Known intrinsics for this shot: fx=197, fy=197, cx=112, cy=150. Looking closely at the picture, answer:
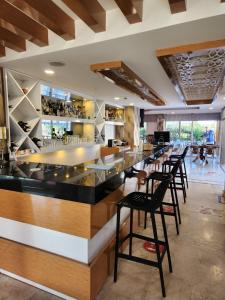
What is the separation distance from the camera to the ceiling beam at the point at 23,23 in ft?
5.46

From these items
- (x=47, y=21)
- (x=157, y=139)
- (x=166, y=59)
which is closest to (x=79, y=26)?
(x=47, y=21)

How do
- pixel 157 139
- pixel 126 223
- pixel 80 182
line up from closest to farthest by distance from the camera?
pixel 80 182 → pixel 126 223 → pixel 157 139

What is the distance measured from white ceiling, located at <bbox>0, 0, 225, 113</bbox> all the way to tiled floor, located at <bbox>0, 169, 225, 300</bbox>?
7.69 ft

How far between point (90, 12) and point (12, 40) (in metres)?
1.05

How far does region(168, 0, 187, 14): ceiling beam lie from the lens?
4.70 feet

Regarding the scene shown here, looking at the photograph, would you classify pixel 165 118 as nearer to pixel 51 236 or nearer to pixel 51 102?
pixel 51 102

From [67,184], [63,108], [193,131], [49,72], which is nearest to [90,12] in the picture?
[67,184]

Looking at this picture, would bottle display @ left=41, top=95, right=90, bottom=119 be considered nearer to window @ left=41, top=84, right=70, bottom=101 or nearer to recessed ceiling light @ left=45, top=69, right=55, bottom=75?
window @ left=41, top=84, right=70, bottom=101

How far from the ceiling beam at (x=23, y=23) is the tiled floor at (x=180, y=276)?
2.45 m

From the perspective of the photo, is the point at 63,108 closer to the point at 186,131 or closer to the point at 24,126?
the point at 24,126

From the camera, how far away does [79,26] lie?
78.5 inches

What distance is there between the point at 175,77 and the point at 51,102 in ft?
8.39

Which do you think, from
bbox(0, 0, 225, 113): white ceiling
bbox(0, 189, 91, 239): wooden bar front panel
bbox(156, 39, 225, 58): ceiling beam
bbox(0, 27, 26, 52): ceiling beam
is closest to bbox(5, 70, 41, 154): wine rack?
bbox(0, 0, 225, 113): white ceiling

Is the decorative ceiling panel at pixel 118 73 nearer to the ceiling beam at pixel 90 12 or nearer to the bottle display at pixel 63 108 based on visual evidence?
the ceiling beam at pixel 90 12
